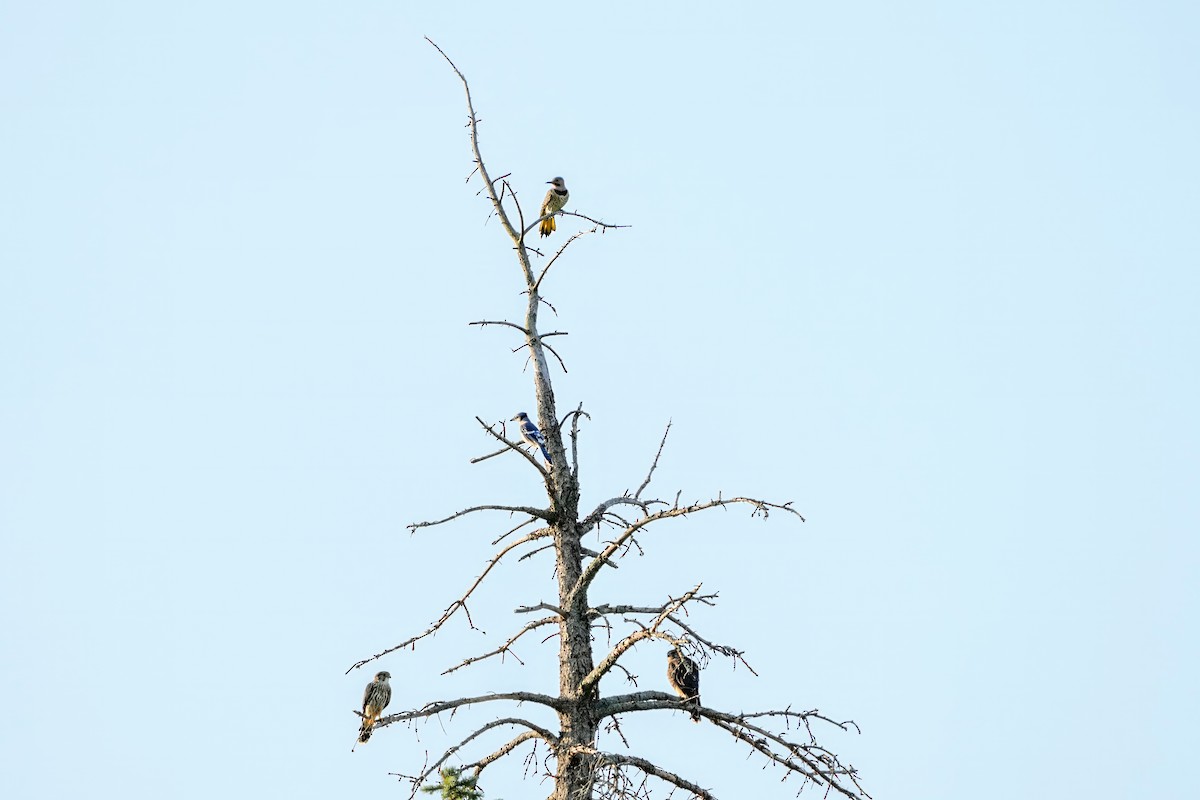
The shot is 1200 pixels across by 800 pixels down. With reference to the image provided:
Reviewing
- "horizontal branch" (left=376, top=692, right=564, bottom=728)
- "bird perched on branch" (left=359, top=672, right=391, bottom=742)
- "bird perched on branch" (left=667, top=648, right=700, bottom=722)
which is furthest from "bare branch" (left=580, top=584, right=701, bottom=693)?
"bird perched on branch" (left=359, top=672, right=391, bottom=742)

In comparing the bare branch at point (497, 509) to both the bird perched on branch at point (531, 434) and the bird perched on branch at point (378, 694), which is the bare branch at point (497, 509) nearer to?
the bird perched on branch at point (531, 434)

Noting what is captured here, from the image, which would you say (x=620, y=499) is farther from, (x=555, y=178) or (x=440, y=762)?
(x=555, y=178)

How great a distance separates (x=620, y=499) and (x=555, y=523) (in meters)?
0.61

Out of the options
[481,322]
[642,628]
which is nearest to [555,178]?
[481,322]

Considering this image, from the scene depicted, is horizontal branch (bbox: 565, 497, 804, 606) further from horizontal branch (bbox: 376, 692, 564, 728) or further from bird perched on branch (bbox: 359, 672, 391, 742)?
bird perched on branch (bbox: 359, 672, 391, 742)

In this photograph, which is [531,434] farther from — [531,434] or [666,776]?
[666,776]

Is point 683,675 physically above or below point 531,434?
below

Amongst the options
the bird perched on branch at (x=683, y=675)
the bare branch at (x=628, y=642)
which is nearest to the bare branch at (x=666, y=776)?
the bare branch at (x=628, y=642)

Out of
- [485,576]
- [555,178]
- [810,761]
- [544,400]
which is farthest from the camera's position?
[555,178]

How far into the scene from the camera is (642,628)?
35.3 ft

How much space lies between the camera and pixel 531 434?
14.6 m

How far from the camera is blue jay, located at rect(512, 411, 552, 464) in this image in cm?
1256

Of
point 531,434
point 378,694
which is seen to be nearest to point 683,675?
point 531,434

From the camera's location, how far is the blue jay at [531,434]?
12.6 meters
